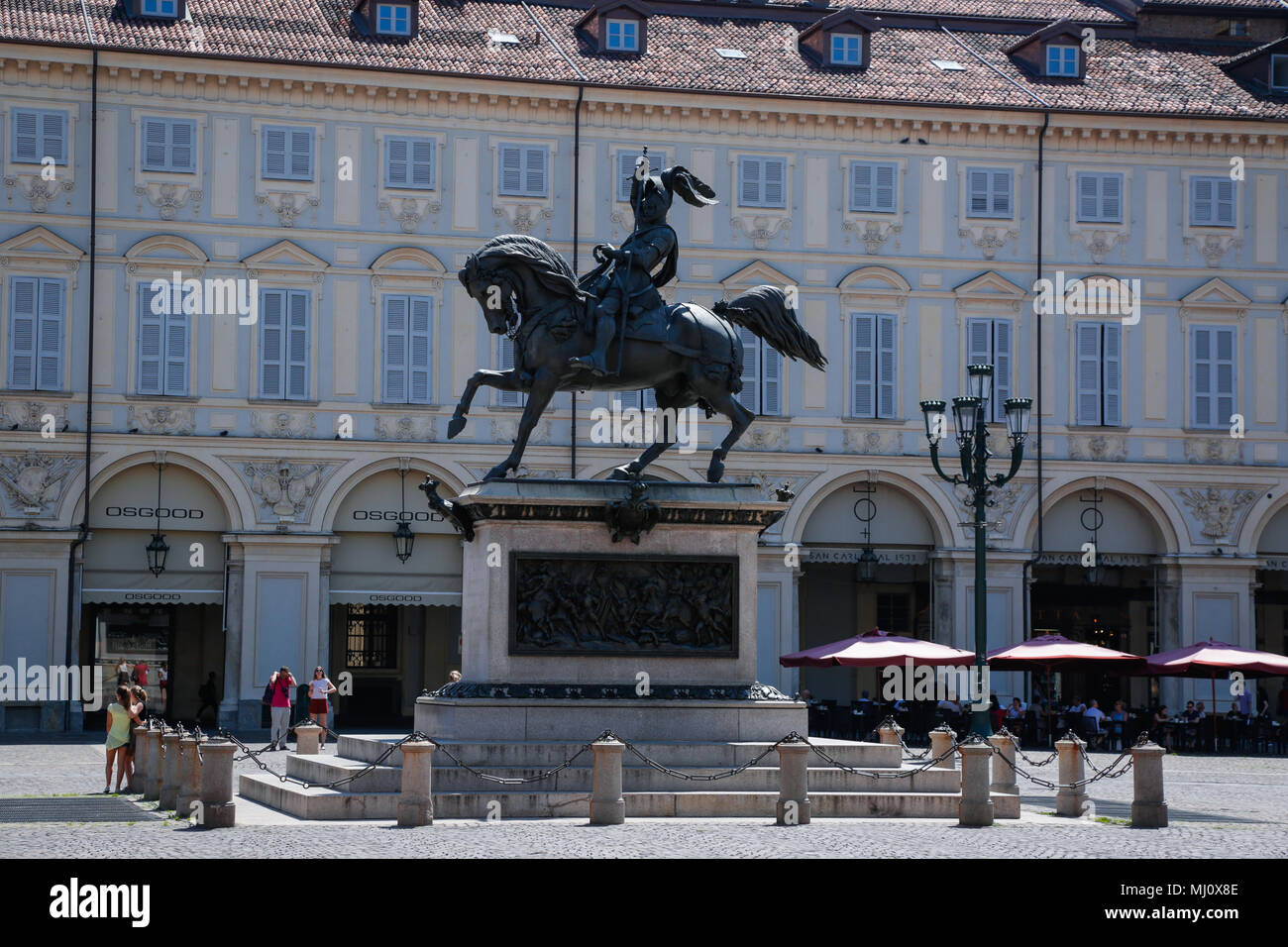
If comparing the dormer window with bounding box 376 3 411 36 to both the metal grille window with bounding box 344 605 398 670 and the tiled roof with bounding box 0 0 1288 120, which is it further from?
the metal grille window with bounding box 344 605 398 670

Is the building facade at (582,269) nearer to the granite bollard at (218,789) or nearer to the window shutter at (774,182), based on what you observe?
the window shutter at (774,182)

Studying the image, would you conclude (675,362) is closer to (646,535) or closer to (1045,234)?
(646,535)

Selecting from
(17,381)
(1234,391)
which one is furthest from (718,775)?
(1234,391)

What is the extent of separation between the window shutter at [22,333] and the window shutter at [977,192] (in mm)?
18659

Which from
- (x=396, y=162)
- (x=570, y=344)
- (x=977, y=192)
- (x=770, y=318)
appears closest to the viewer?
(x=570, y=344)

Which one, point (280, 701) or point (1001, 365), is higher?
point (1001, 365)

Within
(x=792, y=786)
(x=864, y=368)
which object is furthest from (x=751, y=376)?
(x=792, y=786)

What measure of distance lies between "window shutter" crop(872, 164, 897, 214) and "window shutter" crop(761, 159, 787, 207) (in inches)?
76.3

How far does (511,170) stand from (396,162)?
7.48ft

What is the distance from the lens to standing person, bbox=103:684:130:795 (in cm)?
2336

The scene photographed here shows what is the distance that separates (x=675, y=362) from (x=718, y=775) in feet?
14.7

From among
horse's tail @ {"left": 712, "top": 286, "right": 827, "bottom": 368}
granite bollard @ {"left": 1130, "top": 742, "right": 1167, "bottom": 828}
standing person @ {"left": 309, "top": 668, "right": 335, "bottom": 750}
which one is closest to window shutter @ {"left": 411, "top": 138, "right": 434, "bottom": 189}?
standing person @ {"left": 309, "top": 668, "right": 335, "bottom": 750}

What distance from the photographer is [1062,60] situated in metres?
46.1

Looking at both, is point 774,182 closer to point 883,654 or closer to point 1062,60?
point 1062,60
